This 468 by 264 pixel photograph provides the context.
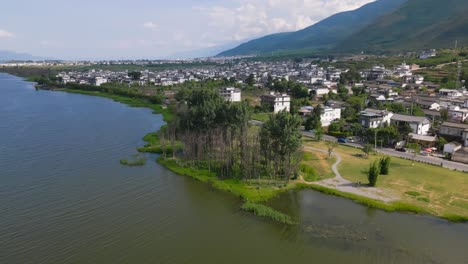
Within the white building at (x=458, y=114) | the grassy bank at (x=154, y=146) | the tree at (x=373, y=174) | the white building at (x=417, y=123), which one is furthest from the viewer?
the white building at (x=458, y=114)

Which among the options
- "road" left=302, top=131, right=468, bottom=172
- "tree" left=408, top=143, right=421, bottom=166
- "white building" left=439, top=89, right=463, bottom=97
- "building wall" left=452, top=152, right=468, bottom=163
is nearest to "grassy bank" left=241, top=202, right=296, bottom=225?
"tree" left=408, top=143, right=421, bottom=166

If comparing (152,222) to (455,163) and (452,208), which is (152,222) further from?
(455,163)

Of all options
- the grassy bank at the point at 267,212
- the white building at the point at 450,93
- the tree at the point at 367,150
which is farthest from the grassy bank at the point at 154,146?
the white building at the point at 450,93

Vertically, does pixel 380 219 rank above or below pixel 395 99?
below

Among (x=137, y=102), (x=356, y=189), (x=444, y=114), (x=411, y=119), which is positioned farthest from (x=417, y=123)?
(x=137, y=102)

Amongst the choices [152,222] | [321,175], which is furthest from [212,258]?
[321,175]

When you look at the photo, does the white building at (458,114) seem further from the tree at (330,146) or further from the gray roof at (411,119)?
the tree at (330,146)
